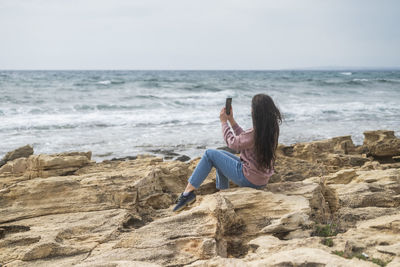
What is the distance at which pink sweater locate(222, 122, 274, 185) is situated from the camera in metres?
3.77

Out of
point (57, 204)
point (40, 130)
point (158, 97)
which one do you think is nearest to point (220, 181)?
point (57, 204)

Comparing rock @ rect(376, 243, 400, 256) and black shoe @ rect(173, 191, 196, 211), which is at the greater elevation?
rock @ rect(376, 243, 400, 256)

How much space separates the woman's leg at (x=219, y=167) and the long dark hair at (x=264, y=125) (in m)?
0.31

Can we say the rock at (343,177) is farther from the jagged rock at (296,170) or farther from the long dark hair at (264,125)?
the long dark hair at (264,125)

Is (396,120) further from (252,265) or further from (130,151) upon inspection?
(252,265)

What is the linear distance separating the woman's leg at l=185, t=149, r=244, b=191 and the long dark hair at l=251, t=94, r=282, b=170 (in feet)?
1.02

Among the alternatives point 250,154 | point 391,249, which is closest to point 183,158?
point 250,154

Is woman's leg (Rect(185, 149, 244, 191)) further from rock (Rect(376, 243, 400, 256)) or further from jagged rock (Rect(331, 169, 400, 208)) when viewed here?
rock (Rect(376, 243, 400, 256))

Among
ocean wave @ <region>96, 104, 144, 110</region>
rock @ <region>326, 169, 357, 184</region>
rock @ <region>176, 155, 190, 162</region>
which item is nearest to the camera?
rock @ <region>326, 169, 357, 184</region>

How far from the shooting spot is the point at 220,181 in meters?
4.25

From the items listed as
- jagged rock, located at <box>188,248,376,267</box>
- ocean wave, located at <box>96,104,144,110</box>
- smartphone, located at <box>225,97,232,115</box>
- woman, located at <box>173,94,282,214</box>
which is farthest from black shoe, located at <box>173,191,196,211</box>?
ocean wave, located at <box>96,104,144,110</box>

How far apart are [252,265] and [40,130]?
11896 millimetres

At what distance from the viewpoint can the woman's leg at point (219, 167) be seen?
12.9 ft

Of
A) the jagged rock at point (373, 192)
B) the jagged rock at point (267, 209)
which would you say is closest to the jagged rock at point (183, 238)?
the jagged rock at point (267, 209)
